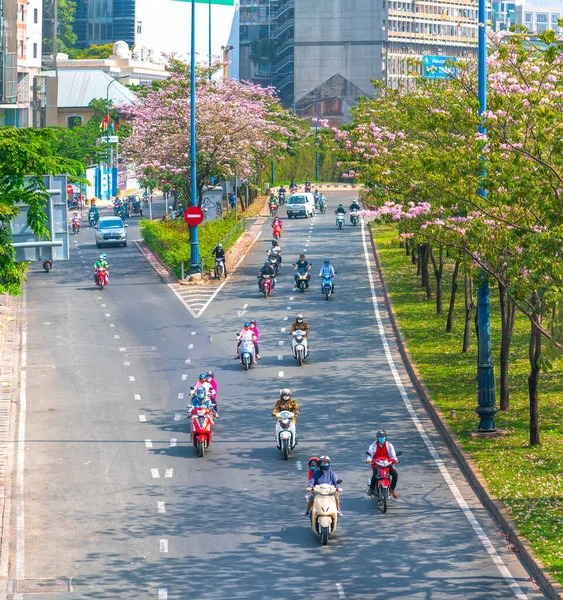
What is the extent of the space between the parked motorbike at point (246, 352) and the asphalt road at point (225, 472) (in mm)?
527

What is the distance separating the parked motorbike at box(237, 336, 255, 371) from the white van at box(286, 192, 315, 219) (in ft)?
155

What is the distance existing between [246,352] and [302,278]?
15.1 m

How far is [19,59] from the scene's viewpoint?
3814 inches

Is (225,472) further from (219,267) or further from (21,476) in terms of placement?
(219,267)

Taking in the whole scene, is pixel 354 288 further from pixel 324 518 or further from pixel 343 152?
pixel 324 518

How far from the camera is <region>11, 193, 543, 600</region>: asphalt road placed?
1955 centimetres

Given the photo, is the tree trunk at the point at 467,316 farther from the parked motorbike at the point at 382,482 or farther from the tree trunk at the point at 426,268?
the parked motorbike at the point at 382,482

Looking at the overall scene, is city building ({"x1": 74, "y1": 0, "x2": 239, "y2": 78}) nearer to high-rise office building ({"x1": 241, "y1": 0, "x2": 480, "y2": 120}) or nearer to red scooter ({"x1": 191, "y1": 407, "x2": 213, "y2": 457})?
high-rise office building ({"x1": 241, "y1": 0, "x2": 480, "y2": 120})

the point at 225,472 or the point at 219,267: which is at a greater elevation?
the point at 219,267

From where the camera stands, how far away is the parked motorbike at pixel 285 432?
26.5m

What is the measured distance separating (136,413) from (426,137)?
11.0 meters

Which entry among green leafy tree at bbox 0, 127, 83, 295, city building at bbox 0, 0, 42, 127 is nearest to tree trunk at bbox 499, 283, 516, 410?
green leafy tree at bbox 0, 127, 83, 295

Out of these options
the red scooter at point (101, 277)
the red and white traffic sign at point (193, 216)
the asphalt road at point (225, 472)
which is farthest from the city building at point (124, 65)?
the asphalt road at point (225, 472)

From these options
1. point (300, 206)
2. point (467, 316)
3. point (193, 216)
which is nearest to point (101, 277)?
point (193, 216)
